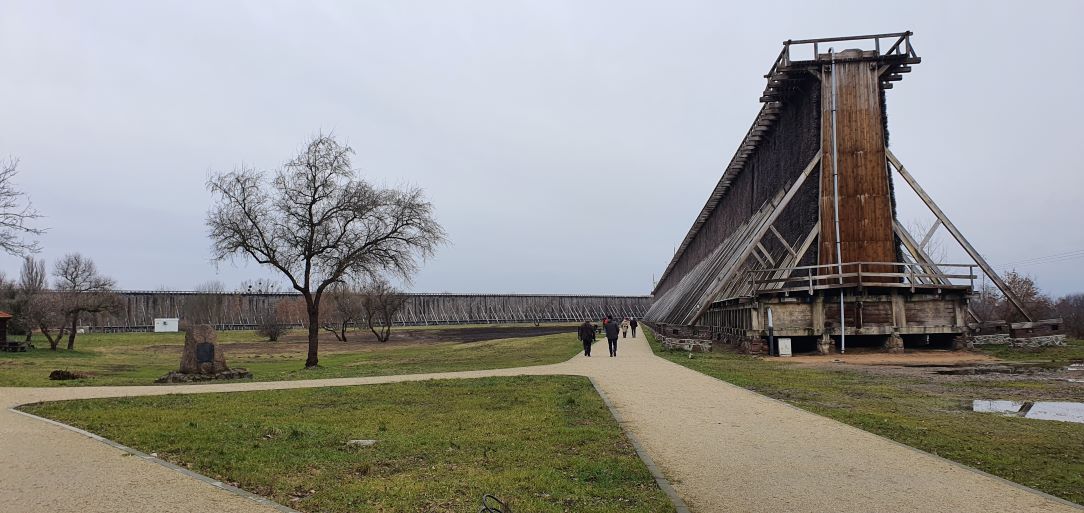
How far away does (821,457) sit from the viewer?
25.5 ft

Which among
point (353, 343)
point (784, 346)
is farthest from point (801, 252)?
point (353, 343)

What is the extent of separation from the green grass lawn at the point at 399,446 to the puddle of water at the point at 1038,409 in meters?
6.44

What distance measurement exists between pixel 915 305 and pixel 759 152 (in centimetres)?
1750

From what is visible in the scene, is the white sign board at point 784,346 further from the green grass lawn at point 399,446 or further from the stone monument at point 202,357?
the stone monument at point 202,357

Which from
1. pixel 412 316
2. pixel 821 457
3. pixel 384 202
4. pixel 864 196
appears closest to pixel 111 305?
pixel 384 202

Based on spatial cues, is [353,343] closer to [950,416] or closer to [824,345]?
[824,345]

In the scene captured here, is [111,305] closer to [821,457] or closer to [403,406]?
[403,406]

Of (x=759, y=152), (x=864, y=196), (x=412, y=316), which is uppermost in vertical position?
(x=759, y=152)

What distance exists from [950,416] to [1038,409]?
1.87m

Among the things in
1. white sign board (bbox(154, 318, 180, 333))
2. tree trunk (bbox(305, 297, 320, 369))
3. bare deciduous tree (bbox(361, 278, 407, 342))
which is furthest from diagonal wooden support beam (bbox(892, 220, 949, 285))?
white sign board (bbox(154, 318, 180, 333))

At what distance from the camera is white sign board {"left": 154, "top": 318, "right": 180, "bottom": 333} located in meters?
84.7

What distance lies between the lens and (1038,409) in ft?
36.3

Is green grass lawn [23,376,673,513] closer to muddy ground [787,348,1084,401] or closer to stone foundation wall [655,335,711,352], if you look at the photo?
muddy ground [787,348,1084,401]

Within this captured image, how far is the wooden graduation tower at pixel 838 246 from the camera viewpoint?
2409 centimetres
